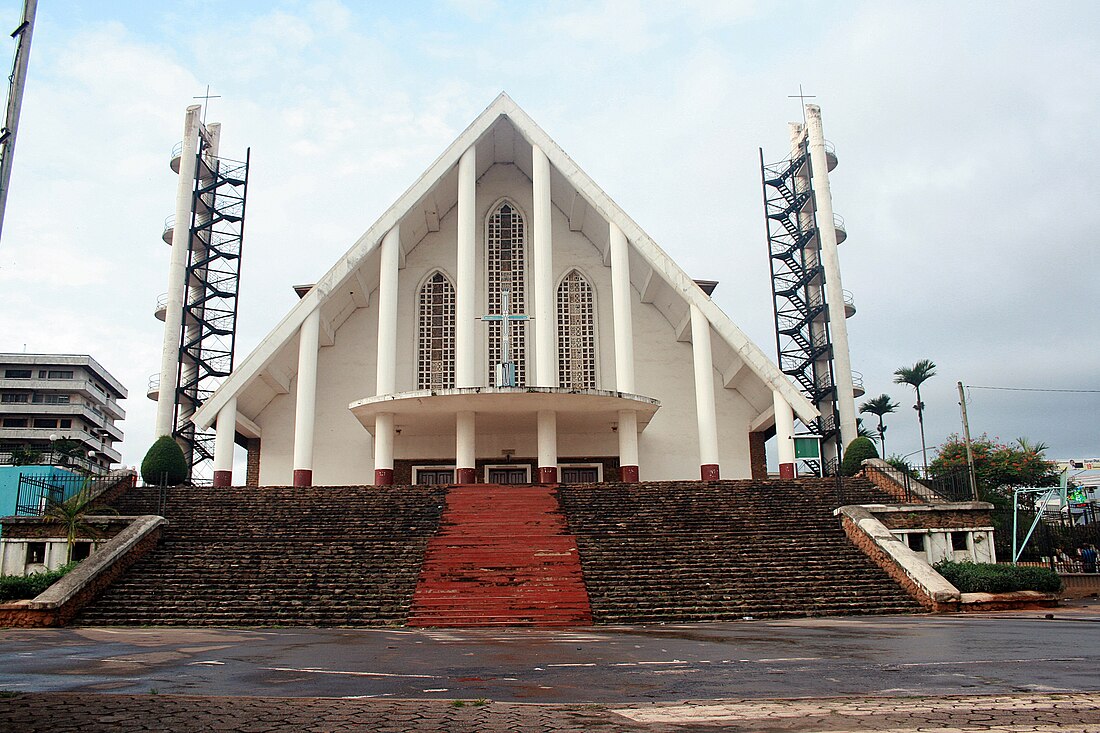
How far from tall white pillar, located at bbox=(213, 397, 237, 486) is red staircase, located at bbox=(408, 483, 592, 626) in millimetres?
7330

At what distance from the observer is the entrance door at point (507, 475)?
91.2 ft

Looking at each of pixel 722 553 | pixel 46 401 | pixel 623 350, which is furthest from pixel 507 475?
pixel 46 401

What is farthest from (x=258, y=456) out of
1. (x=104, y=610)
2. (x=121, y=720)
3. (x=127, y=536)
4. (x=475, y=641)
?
(x=121, y=720)

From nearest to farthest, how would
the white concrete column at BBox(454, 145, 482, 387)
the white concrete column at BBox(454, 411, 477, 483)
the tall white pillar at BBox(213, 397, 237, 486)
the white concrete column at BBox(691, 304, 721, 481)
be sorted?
the tall white pillar at BBox(213, 397, 237, 486)
the white concrete column at BBox(454, 411, 477, 483)
the white concrete column at BBox(691, 304, 721, 481)
the white concrete column at BBox(454, 145, 482, 387)

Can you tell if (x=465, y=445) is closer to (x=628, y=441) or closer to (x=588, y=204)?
(x=628, y=441)

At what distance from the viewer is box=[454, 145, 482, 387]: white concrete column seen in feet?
83.1

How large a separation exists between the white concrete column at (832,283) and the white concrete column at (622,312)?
385 inches

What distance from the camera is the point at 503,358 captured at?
2903 centimetres

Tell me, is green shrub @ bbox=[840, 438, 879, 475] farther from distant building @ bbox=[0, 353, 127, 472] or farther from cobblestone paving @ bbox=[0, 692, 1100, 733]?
distant building @ bbox=[0, 353, 127, 472]

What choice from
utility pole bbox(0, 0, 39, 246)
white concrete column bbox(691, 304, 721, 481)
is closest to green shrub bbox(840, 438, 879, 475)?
white concrete column bbox(691, 304, 721, 481)

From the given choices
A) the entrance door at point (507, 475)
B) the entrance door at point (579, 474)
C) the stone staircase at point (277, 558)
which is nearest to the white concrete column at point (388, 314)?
the entrance door at point (507, 475)

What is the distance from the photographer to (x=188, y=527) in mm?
18141

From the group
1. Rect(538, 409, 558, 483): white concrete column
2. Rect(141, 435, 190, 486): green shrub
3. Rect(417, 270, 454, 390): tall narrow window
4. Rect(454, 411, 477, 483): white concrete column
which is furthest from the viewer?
Rect(417, 270, 454, 390): tall narrow window

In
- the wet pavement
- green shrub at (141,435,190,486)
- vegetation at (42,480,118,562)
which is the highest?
green shrub at (141,435,190,486)
